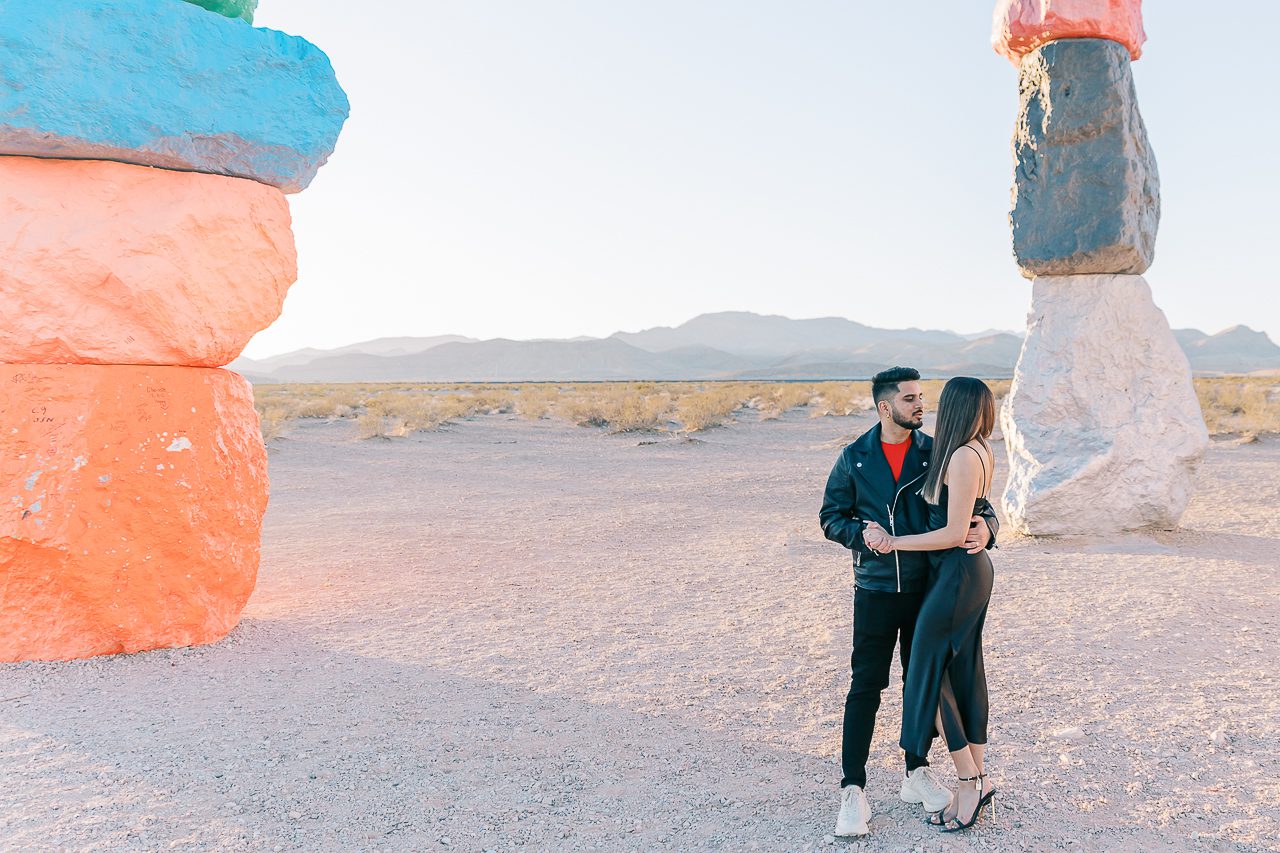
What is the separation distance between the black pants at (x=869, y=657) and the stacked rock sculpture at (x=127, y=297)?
13.2 feet

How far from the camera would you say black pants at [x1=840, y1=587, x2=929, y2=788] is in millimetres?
3268

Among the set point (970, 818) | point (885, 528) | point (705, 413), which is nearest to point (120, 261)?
point (885, 528)

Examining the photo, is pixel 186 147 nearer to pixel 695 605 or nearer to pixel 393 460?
pixel 695 605

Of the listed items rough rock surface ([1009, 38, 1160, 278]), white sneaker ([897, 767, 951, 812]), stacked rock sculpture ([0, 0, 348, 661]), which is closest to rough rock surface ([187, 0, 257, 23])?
stacked rock sculpture ([0, 0, 348, 661])

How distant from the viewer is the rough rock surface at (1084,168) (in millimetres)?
7906

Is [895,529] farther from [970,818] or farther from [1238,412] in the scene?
[1238,412]

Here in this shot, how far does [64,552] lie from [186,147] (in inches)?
94.8

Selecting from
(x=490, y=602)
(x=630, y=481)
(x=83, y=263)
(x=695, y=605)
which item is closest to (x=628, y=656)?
(x=695, y=605)

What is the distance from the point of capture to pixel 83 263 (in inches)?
199

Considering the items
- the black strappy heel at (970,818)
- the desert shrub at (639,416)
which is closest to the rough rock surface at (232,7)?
the black strappy heel at (970,818)

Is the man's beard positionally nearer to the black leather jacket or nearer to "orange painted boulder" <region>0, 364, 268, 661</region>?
the black leather jacket

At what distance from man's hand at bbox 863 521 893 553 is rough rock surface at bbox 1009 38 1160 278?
239 inches

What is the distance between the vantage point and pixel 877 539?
10.3 ft

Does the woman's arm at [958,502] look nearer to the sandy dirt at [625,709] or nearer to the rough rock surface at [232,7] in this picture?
the sandy dirt at [625,709]
